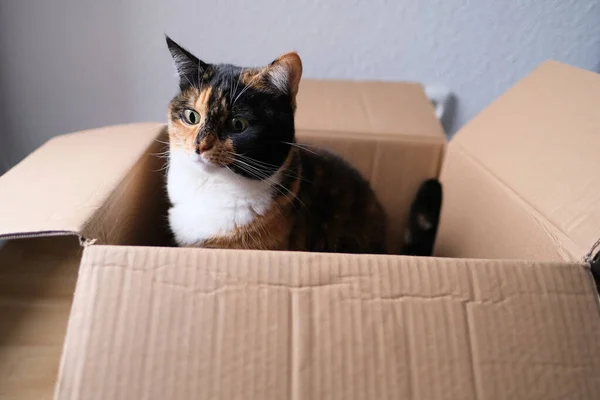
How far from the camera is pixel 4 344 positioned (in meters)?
0.64

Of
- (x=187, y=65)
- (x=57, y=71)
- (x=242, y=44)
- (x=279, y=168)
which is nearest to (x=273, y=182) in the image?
(x=279, y=168)

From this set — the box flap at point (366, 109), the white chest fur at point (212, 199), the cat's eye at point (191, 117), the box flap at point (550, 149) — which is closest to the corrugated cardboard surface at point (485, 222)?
the box flap at point (550, 149)

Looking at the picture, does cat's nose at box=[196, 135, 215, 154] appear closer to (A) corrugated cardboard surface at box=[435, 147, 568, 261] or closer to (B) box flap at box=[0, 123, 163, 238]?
(B) box flap at box=[0, 123, 163, 238]

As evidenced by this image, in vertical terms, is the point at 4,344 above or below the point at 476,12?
below

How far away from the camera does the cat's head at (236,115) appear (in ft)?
2.42

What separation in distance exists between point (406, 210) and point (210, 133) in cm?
56

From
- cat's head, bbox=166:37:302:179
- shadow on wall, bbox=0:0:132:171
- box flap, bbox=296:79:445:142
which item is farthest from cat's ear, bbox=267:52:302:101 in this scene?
shadow on wall, bbox=0:0:132:171

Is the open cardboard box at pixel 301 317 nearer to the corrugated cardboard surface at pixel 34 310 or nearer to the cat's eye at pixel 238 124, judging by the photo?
the corrugated cardboard surface at pixel 34 310

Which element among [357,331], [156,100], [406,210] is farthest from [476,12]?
[357,331]

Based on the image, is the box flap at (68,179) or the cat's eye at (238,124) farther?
the cat's eye at (238,124)

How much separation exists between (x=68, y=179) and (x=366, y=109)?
63cm

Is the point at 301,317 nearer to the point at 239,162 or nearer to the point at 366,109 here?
the point at 239,162

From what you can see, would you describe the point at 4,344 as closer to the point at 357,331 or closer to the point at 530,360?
the point at 357,331

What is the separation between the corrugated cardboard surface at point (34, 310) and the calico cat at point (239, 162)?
195 millimetres
